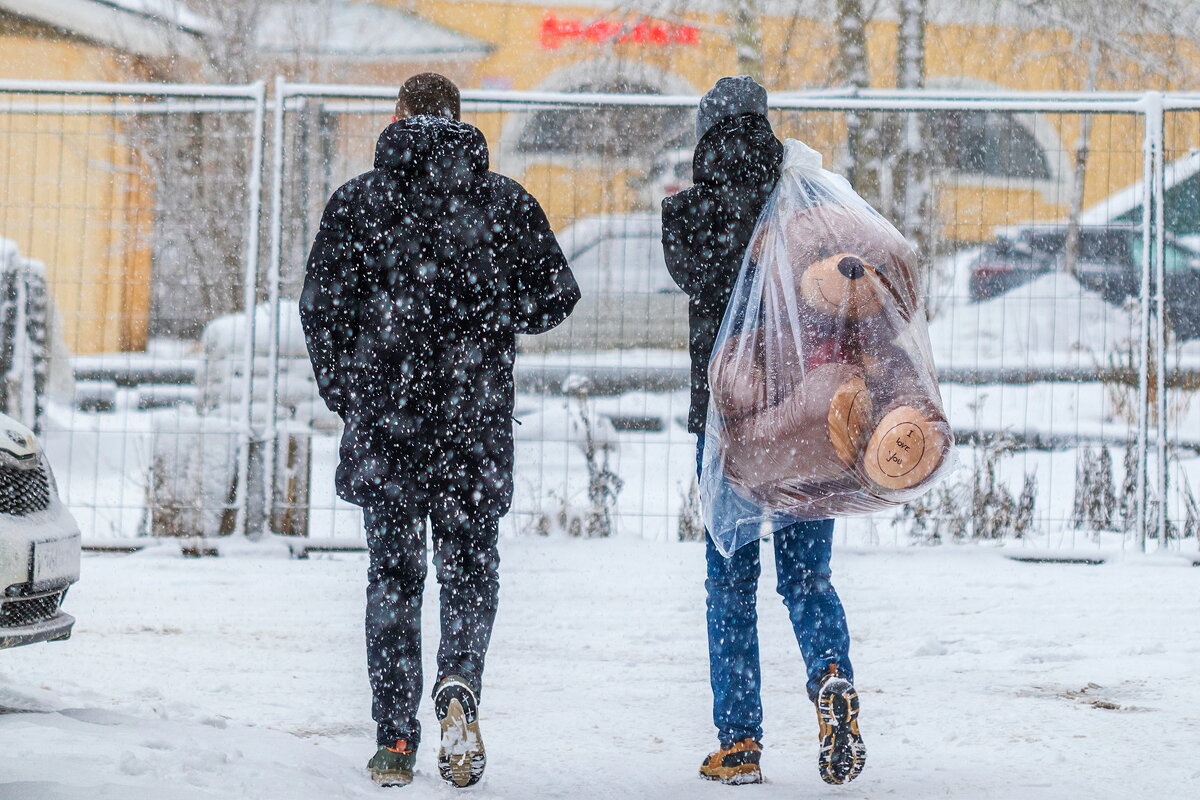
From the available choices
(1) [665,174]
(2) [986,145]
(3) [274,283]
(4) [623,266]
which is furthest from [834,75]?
(3) [274,283]

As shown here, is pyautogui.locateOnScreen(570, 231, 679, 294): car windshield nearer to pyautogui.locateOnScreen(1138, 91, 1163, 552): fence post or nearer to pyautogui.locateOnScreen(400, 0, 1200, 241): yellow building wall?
pyautogui.locateOnScreen(400, 0, 1200, 241): yellow building wall

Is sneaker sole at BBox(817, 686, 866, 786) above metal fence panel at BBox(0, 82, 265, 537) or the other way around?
the other way around

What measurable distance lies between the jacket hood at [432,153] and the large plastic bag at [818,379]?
73 cm

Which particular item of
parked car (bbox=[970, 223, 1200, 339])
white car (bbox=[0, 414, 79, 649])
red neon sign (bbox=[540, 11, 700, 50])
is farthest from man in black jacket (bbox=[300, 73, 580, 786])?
red neon sign (bbox=[540, 11, 700, 50])

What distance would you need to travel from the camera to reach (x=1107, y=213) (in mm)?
7164

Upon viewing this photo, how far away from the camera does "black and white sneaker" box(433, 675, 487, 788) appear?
320cm

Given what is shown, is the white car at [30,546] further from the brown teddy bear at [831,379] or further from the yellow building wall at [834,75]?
the yellow building wall at [834,75]

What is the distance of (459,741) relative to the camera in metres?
3.20

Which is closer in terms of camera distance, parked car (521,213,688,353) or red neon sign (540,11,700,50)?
parked car (521,213,688,353)

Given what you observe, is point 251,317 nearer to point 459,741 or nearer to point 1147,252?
point 459,741

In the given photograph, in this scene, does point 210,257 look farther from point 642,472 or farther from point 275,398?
point 642,472

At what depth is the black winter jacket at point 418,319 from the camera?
3.28 metres

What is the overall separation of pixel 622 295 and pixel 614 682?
293cm

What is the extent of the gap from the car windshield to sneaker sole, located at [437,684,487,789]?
4189 mm
